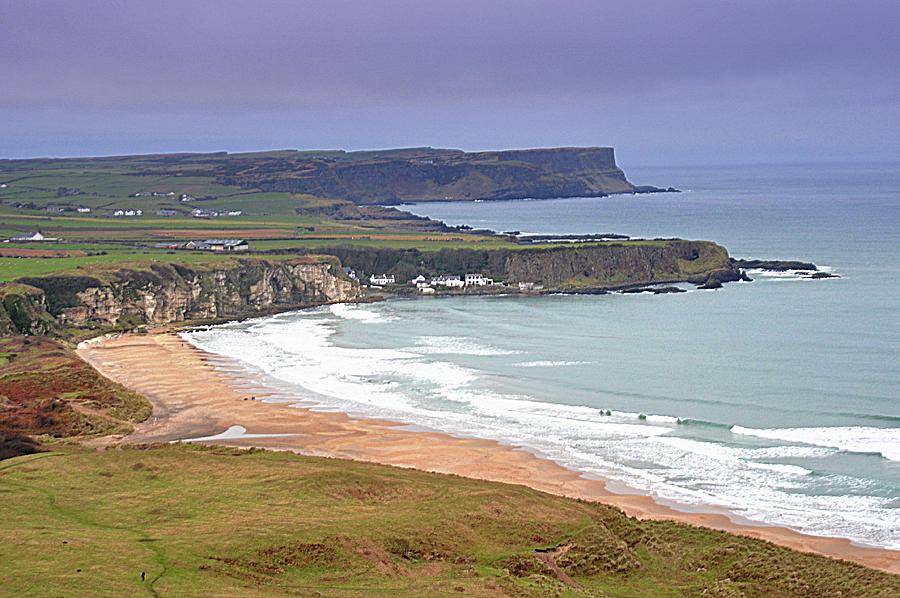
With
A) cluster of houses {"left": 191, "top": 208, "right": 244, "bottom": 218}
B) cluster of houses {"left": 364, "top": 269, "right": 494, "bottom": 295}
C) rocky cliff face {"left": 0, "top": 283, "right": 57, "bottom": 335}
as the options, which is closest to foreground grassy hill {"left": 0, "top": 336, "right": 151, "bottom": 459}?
rocky cliff face {"left": 0, "top": 283, "right": 57, "bottom": 335}

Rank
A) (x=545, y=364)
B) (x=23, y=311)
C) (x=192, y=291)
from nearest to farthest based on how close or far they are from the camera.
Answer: (x=545, y=364)
(x=23, y=311)
(x=192, y=291)

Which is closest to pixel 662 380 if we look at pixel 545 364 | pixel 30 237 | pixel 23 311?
pixel 545 364

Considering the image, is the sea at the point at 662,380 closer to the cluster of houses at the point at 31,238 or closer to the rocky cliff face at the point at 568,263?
the rocky cliff face at the point at 568,263

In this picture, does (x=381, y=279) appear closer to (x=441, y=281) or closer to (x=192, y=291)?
(x=441, y=281)

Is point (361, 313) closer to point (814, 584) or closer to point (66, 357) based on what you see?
point (66, 357)

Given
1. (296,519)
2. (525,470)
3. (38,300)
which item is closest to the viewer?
(296,519)

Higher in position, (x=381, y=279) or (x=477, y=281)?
(x=477, y=281)

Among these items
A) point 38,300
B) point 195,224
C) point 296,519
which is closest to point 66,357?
point 38,300
